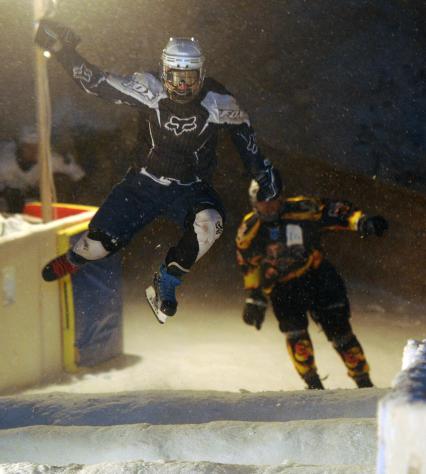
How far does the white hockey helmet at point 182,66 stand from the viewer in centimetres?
405

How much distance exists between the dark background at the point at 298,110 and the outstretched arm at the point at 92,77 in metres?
5.93

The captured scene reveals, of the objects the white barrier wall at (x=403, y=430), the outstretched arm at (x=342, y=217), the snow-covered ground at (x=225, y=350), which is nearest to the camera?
the white barrier wall at (x=403, y=430)

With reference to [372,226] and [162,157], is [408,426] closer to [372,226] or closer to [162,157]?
[162,157]

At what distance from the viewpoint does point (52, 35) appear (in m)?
4.21

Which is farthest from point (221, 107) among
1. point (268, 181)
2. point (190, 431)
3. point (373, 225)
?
point (190, 431)

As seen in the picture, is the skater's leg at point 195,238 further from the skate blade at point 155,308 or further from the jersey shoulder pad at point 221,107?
the jersey shoulder pad at point 221,107

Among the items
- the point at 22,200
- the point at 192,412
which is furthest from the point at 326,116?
the point at 192,412

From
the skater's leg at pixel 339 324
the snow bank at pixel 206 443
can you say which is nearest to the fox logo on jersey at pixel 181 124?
the snow bank at pixel 206 443

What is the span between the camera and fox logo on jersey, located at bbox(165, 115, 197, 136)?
13.9ft

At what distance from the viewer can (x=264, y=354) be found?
8406 mm

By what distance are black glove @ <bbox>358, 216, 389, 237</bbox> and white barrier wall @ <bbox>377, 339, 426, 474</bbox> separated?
12.4ft

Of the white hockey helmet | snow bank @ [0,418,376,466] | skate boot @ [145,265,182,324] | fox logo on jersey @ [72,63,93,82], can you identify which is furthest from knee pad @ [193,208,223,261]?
snow bank @ [0,418,376,466]

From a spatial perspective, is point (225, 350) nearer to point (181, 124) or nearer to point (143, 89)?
point (181, 124)

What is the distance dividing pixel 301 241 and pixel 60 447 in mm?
3501
